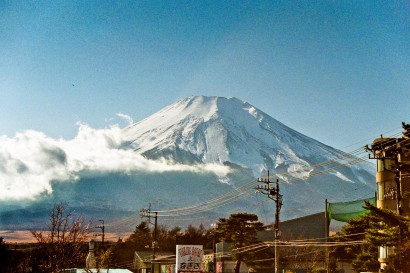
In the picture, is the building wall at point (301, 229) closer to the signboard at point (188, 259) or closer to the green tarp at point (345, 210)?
the green tarp at point (345, 210)

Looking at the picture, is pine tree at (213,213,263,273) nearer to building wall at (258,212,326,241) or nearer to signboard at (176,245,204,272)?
building wall at (258,212,326,241)

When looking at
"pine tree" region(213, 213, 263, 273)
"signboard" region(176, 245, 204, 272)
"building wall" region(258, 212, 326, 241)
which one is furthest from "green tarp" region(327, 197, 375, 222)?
"signboard" region(176, 245, 204, 272)

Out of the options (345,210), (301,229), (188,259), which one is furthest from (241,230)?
(188,259)

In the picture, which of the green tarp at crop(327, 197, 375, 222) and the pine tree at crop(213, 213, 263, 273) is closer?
the green tarp at crop(327, 197, 375, 222)

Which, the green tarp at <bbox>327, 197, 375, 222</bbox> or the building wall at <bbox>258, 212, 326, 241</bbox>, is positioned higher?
the green tarp at <bbox>327, 197, 375, 222</bbox>

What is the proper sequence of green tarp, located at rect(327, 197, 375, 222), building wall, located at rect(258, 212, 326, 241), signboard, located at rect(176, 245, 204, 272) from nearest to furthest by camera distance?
signboard, located at rect(176, 245, 204, 272) → green tarp, located at rect(327, 197, 375, 222) → building wall, located at rect(258, 212, 326, 241)

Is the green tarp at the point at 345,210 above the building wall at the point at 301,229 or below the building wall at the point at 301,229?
above

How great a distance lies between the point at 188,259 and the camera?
40219mm

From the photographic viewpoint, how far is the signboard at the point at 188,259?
40000 mm

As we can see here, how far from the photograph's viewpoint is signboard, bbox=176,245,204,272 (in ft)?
131

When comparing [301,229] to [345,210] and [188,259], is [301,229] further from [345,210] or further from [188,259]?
[188,259]

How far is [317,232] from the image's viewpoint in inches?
3199

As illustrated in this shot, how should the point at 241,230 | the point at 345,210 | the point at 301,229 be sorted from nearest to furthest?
the point at 345,210 → the point at 241,230 → the point at 301,229

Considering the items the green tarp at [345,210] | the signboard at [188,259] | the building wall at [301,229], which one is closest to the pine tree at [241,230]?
the green tarp at [345,210]
